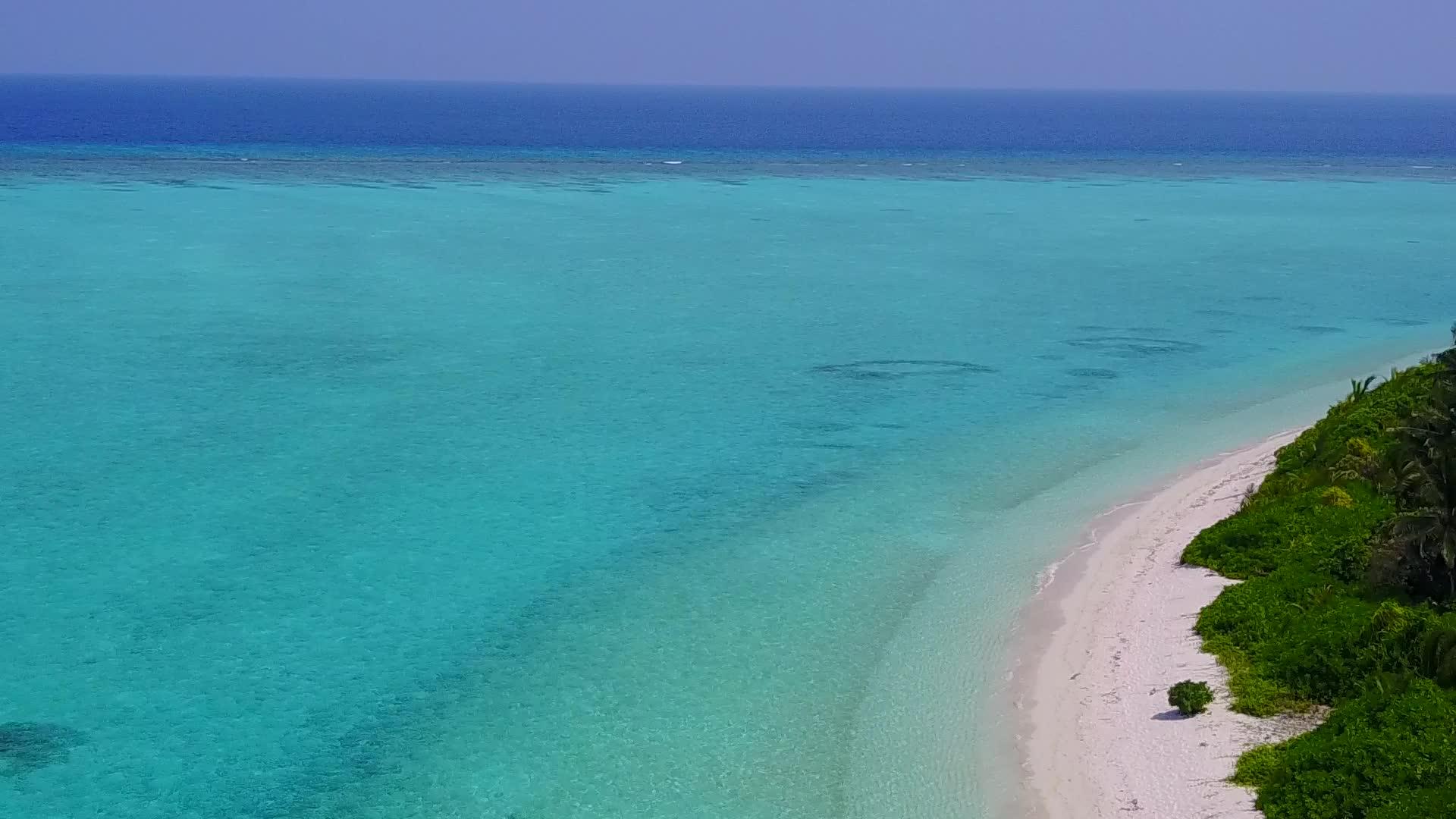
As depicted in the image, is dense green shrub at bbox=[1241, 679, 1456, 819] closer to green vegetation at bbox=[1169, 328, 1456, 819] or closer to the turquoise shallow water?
green vegetation at bbox=[1169, 328, 1456, 819]

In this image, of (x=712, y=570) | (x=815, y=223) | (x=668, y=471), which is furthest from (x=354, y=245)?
(x=712, y=570)

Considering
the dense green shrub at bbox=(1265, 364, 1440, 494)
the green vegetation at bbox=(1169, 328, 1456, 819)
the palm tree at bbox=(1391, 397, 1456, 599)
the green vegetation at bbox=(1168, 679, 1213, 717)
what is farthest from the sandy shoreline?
the palm tree at bbox=(1391, 397, 1456, 599)

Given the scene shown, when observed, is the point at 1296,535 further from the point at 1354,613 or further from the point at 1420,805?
the point at 1420,805

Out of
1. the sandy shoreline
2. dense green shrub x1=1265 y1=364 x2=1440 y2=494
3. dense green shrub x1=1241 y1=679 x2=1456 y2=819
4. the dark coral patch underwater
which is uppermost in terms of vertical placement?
dense green shrub x1=1265 y1=364 x2=1440 y2=494

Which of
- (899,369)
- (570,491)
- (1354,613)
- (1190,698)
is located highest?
(899,369)

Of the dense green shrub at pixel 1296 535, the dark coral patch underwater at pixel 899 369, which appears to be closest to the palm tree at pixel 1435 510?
the dense green shrub at pixel 1296 535

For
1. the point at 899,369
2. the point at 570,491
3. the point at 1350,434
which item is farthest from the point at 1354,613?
the point at 899,369

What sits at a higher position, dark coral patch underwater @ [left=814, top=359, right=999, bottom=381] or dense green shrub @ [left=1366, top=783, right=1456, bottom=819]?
dark coral patch underwater @ [left=814, top=359, right=999, bottom=381]
